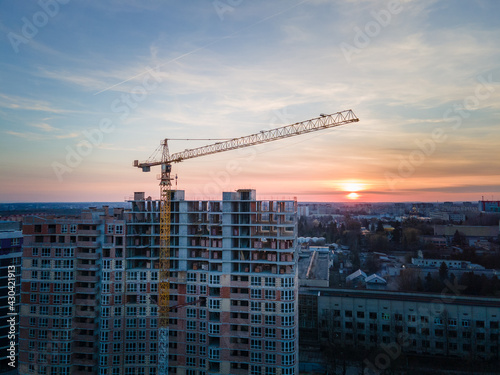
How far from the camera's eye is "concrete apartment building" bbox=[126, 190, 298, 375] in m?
22.1

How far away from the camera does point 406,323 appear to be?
30.2 metres

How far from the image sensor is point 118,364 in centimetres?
2311

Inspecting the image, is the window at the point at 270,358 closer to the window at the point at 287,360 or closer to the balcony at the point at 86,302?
the window at the point at 287,360

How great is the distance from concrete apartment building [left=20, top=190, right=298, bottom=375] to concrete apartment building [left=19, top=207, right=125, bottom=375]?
0.22 feet

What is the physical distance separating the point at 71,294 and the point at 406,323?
2712 centimetres

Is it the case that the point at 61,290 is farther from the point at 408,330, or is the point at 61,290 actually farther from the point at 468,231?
the point at 468,231

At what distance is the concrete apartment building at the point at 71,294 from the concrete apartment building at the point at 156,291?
0.07 metres

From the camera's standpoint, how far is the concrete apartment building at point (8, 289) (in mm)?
26688

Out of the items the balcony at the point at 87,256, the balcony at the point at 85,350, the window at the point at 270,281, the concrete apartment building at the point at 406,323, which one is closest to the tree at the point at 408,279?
the concrete apartment building at the point at 406,323

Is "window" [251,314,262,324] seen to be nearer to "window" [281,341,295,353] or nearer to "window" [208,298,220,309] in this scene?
"window" [281,341,295,353]

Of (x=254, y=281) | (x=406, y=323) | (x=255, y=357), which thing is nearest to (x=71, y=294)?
(x=254, y=281)

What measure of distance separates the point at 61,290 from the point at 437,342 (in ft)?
99.1

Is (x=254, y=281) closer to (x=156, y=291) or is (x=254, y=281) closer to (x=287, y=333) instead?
(x=287, y=333)

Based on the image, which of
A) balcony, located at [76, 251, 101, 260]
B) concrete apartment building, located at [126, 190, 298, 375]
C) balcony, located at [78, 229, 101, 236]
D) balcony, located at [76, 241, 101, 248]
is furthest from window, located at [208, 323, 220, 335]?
balcony, located at [78, 229, 101, 236]
